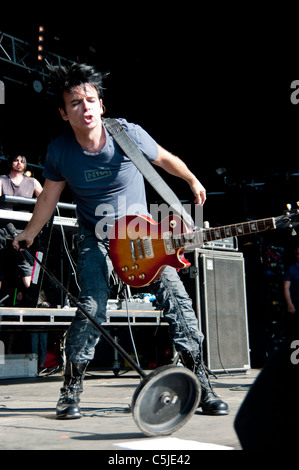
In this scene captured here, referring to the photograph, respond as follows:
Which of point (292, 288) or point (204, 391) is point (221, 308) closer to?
point (292, 288)

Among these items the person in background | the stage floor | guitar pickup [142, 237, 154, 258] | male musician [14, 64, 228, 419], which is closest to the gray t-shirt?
male musician [14, 64, 228, 419]

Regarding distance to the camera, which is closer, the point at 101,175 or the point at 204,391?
the point at 204,391

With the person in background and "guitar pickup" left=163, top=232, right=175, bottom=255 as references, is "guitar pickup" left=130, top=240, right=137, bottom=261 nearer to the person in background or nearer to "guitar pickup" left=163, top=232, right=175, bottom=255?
"guitar pickup" left=163, top=232, right=175, bottom=255

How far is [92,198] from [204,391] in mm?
1182

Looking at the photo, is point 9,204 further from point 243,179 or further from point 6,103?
point 6,103

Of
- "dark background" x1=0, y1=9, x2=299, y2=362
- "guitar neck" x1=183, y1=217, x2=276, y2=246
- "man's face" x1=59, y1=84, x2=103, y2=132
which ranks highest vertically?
"dark background" x1=0, y1=9, x2=299, y2=362

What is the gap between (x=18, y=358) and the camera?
570cm

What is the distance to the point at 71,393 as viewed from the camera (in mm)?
2557

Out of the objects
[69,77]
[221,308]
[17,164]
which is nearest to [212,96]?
[17,164]

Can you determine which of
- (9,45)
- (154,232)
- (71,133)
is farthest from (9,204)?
(9,45)

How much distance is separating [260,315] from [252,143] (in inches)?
133

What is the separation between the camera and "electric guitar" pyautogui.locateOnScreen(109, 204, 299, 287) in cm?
243

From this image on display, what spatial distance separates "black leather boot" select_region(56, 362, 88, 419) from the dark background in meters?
5.35

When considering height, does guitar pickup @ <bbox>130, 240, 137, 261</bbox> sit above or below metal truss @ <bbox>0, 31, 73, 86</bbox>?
below
